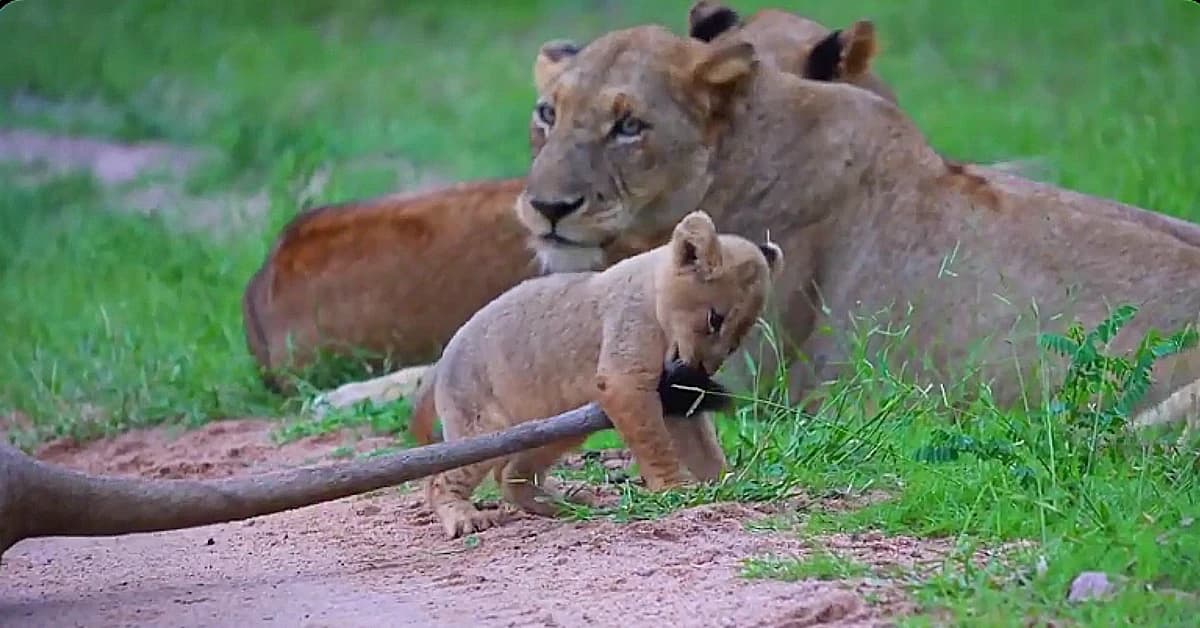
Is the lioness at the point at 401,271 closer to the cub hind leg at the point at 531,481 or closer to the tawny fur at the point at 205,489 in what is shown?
the cub hind leg at the point at 531,481

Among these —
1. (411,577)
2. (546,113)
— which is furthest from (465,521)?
(546,113)

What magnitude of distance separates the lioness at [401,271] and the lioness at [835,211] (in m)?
1.01

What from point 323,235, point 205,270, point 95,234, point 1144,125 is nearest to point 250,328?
point 323,235

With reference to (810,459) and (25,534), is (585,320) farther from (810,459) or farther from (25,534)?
(25,534)

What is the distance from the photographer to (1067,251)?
18.5ft

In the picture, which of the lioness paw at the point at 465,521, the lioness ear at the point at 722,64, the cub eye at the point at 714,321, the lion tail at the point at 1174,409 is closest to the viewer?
the cub eye at the point at 714,321

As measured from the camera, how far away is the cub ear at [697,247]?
14.7 feet

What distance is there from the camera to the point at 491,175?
10148mm

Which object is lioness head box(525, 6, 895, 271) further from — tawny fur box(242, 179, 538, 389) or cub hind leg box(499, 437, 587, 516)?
tawny fur box(242, 179, 538, 389)

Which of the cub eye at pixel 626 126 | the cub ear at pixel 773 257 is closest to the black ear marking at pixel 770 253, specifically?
the cub ear at pixel 773 257

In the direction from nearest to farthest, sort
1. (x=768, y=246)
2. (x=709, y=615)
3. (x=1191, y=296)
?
(x=709, y=615)
(x=768, y=246)
(x=1191, y=296)

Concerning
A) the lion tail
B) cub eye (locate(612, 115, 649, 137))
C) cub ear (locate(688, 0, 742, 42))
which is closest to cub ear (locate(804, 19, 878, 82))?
cub ear (locate(688, 0, 742, 42))

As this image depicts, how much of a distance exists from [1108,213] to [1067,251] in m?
0.23

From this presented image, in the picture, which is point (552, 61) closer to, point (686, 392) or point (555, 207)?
point (555, 207)
